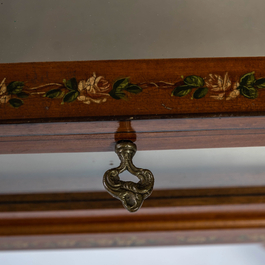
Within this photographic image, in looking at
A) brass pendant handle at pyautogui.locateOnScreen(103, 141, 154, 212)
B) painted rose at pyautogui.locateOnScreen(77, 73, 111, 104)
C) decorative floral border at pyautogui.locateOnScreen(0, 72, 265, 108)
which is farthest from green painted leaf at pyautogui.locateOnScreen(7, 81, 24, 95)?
brass pendant handle at pyautogui.locateOnScreen(103, 141, 154, 212)

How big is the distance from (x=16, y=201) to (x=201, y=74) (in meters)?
0.84

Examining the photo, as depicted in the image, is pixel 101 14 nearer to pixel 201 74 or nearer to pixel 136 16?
pixel 136 16

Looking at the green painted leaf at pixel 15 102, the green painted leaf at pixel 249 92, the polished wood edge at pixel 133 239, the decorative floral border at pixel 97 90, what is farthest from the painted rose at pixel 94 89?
the polished wood edge at pixel 133 239

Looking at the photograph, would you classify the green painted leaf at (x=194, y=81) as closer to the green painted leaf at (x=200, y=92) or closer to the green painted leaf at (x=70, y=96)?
the green painted leaf at (x=200, y=92)

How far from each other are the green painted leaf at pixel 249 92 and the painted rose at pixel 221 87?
0.01 metres

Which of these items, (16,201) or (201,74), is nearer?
(201,74)

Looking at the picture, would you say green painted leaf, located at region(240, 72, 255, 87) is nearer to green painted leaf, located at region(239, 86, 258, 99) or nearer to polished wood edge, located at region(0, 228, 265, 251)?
green painted leaf, located at region(239, 86, 258, 99)

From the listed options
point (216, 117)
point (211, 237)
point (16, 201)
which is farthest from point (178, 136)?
point (16, 201)

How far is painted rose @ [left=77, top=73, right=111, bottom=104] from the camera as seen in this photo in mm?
540

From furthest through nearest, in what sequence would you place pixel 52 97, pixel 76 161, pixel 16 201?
pixel 16 201 → pixel 76 161 → pixel 52 97

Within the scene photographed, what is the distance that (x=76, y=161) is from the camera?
33.5 inches

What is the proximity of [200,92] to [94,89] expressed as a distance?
207 millimetres

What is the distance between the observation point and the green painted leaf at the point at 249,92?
0.55m

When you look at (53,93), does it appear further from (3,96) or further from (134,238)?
(134,238)
